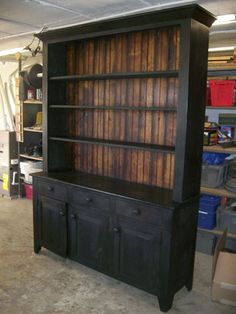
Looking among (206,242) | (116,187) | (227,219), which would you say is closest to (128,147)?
(116,187)

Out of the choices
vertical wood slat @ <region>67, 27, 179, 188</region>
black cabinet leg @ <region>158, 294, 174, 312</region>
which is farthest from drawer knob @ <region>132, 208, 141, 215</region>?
black cabinet leg @ <region>158, 294, 174, 312</region>

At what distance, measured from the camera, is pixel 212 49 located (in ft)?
16.1

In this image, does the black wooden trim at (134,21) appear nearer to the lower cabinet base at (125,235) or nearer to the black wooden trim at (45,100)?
the black wooden trim at (45,100)

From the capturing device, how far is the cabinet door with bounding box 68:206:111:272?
267 centimetres

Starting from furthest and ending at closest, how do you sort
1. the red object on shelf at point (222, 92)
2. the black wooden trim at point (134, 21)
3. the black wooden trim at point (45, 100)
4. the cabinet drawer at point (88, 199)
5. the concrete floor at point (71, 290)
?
the red object on shelf at point (222, 92), the black wooden trim at point (45, 100), the cabinet drawer at point (88, 199), the concrete floor at point (71, 290), the black wooden trim at point (134, 21)

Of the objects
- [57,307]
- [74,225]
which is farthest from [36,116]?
[57,307]

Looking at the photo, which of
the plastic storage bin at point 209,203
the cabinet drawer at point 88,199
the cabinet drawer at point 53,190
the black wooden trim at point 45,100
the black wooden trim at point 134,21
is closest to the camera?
the black wooden trim at point 134,21

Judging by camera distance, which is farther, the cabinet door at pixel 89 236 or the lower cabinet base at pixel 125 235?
the cabinet door at pixel 89 236

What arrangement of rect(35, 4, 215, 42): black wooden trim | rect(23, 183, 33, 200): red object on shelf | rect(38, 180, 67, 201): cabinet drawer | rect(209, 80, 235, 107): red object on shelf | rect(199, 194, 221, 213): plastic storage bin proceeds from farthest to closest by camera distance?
1. rect(23, 183, 33, 200): red object on shelf
2. rect(199, 194, 221, 213): plastic storage bin
3. rect(209, 80, 235, 107): red object on shelf
4. rect(38, 180, 67, 201): cabinet drawer
5. rect(35, 4, 215, 42): black wooden trim

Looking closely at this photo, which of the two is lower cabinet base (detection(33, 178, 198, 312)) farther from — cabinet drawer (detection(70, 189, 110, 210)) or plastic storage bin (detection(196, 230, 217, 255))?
plastic storage bin (detection(196, 230, 217, 255))

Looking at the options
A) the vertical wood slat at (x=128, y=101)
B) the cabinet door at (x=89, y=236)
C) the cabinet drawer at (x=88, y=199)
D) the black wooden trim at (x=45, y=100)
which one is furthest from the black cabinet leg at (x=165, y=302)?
the black wooden trim at (x=45, y=100)

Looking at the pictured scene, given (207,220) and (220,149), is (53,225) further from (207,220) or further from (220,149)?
(220,149)

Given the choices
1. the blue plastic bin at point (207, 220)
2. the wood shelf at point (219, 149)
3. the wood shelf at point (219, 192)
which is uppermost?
the wood shelf at point (219, 149)

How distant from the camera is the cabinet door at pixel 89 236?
2666 millimetres
